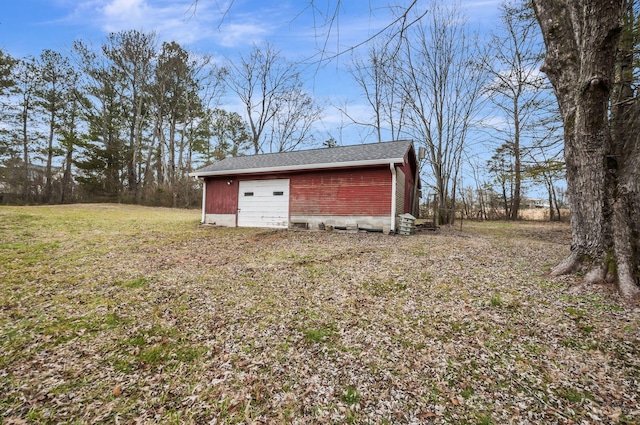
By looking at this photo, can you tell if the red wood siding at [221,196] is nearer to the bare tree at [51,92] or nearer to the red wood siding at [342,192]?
the red wood siding at [342,192]

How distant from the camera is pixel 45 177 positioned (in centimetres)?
2062

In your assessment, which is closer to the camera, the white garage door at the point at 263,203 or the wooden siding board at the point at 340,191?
the wooden siding board at the point at 340,191

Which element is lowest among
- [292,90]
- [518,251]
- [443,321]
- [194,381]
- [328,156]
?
[194,381]

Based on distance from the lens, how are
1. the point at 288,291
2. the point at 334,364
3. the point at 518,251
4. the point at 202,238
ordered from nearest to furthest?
the point at 334,364
the point at 288,291
the point at 518,251
the point at 202,238

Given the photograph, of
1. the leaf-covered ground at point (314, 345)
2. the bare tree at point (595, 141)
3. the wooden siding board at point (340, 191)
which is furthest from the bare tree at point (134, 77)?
the bare tree at point (595, 141)

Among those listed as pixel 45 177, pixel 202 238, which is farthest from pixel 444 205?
pixel 45 177

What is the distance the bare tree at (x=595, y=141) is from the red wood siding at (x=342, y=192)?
5.32 meters

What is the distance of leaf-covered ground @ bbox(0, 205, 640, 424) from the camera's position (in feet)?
6.89

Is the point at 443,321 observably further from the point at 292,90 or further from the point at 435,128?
the point at 292,90

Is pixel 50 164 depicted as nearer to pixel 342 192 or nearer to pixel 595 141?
pixel 342 192

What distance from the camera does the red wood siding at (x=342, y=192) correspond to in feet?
31.4

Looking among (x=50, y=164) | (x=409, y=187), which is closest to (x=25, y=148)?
(x=50, y=164)

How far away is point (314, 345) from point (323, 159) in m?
8.64

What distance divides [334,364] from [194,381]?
129cm
